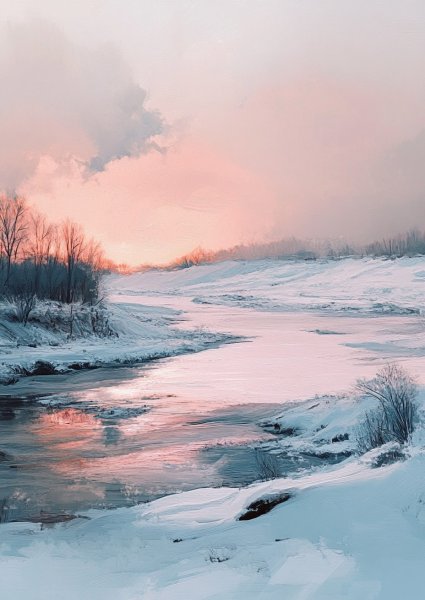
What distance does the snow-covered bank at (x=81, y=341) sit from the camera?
99.8 ft

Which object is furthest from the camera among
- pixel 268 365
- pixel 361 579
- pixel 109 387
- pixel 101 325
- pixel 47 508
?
pixel 101 325

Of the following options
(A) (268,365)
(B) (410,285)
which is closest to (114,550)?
(A) (268,365)

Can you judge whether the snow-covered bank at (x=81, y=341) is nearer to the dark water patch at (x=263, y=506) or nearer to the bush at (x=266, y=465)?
the bush at (x=266, y=465)

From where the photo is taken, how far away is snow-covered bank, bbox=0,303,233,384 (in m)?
30.4

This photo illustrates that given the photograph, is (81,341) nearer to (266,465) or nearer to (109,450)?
(109,450)

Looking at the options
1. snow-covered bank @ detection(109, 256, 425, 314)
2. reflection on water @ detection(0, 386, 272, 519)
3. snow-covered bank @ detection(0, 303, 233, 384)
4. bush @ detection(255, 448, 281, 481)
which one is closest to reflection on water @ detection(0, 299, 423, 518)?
reflection on water @ detection(0, 386, 272, 519)

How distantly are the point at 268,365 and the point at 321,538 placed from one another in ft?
79.1

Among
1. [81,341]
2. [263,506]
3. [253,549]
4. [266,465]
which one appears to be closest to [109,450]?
[266,465]

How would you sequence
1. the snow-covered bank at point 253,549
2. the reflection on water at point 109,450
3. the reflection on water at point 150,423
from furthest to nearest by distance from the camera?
the reflection on water at point 150,423 → the reflection on water at point 109,450 → the snow-covered bank at point 253,549

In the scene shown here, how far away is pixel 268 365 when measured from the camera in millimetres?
30500

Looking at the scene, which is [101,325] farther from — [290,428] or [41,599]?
[41,599]

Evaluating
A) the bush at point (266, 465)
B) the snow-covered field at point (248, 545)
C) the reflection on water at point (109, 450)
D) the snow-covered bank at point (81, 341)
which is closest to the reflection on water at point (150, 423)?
the reflection on water at point (109, 450)

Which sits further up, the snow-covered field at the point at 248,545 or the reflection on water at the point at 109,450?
the snow-covered field at the point at 248,545

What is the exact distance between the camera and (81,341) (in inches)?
1567
